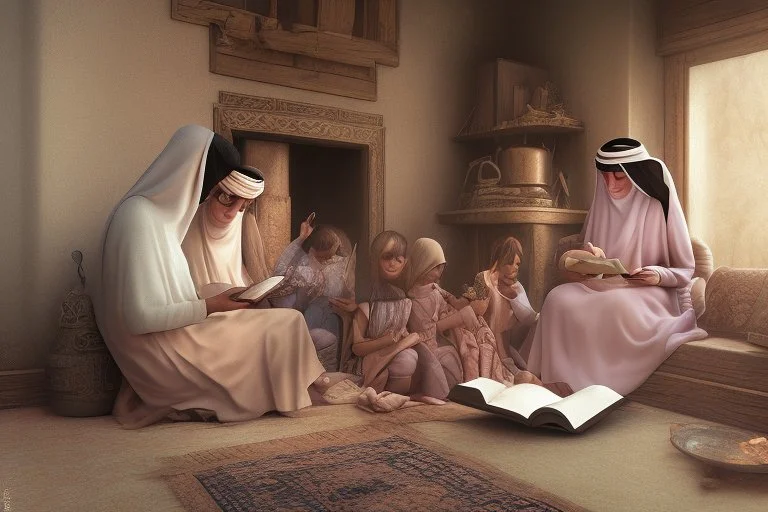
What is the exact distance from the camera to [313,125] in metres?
5.41

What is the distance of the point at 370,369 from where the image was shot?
4.30 m

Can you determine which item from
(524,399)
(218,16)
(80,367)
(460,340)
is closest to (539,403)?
(524,399)

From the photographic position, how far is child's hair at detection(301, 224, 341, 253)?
4.91m

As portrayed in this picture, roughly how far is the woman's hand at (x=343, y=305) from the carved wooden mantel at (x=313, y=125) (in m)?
1.36

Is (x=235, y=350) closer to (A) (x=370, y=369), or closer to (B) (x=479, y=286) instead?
(A) (x=370, y=369)

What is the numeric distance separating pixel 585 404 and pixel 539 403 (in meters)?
0.25

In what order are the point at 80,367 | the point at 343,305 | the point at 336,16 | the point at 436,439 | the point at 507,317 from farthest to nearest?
the point at 336,16 < the point at 507,317 < the point at 343,305 < the point at 80,367 < the point at 436,439

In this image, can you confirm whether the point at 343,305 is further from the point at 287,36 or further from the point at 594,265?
the point at 287,36

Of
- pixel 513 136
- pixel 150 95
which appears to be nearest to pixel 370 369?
pixel 150 95

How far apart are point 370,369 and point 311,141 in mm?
2157

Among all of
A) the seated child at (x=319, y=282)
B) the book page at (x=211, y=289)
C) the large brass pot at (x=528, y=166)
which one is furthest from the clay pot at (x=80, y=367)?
the large brass pot at (x=528, y=166)

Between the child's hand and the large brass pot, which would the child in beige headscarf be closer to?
the child's hand

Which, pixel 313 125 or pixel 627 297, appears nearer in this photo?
pixel 627 297

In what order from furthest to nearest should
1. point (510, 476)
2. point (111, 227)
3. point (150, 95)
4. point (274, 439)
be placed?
point (150, 95) < point (111, 227) < point (274, 439) < point (510, 476)
